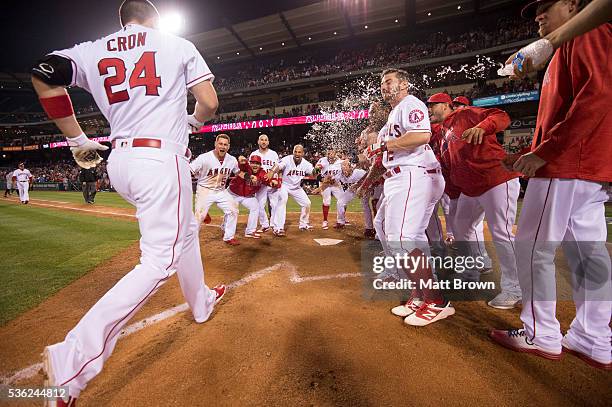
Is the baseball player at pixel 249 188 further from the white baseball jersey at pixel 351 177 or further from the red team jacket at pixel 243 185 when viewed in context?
the white baseball jersey at pixel 351 177

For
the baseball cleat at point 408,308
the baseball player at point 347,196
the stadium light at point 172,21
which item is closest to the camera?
the baseball cleat at point 408,308

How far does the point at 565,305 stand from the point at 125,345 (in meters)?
3.90

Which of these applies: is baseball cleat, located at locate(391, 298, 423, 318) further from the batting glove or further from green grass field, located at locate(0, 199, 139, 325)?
green grass field, located at locate(0, 199, 139, 325)

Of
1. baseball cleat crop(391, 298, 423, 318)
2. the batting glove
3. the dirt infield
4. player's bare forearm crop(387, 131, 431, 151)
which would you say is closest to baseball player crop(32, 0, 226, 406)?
the batting glove

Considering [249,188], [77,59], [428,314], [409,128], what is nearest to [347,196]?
[249,188]

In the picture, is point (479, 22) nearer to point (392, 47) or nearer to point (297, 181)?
point (392, 47)

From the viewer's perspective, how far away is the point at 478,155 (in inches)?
121

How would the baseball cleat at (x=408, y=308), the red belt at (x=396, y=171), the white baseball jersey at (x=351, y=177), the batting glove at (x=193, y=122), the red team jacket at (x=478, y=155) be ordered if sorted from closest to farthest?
the batting glove at (x=193, y=122)
the baseball cleat at (x=408, y=308)
the red belt at (x=396, y=171)
the red team jacket at (x=478, y=155)
the white baseball jersey at (x=351, y=177)

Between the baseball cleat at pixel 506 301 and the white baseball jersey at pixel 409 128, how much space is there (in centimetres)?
143

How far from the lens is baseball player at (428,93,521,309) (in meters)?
2.96

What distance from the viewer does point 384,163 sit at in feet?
9.82

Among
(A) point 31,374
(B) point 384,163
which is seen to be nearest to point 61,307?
(A) point 31,374

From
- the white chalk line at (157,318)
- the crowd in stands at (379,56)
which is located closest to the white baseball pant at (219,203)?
the white chalk line at (157,318)

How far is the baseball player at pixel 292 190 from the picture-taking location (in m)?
6.85
